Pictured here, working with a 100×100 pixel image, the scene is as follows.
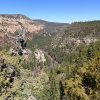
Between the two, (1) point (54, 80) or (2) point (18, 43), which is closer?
(2) point (18, 43)

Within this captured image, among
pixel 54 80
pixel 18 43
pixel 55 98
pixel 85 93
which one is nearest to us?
pixel 18 43

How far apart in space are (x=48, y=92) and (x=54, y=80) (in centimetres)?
1132

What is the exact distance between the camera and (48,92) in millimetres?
101125

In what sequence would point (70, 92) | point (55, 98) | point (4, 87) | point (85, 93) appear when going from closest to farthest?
point (4, 87) → point (85, 93) → point (70, 92) → point (55, 98)

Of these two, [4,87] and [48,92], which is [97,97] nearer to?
[4,87]

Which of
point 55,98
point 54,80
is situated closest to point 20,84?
point 55,98

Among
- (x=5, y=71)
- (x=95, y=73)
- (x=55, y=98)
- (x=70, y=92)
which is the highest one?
(x=5, y=71)

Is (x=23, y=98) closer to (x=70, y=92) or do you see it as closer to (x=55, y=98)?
(x=70, y=92)

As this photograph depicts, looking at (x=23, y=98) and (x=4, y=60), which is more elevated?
(x=4, y=60)

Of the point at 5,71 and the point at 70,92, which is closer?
the point at 5,71

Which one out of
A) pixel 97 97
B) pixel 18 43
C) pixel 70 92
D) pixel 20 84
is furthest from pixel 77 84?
pixel 20 84

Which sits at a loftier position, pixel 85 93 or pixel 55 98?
pixel 85 93

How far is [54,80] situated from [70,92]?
2771 inches

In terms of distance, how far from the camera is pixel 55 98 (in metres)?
99.8
